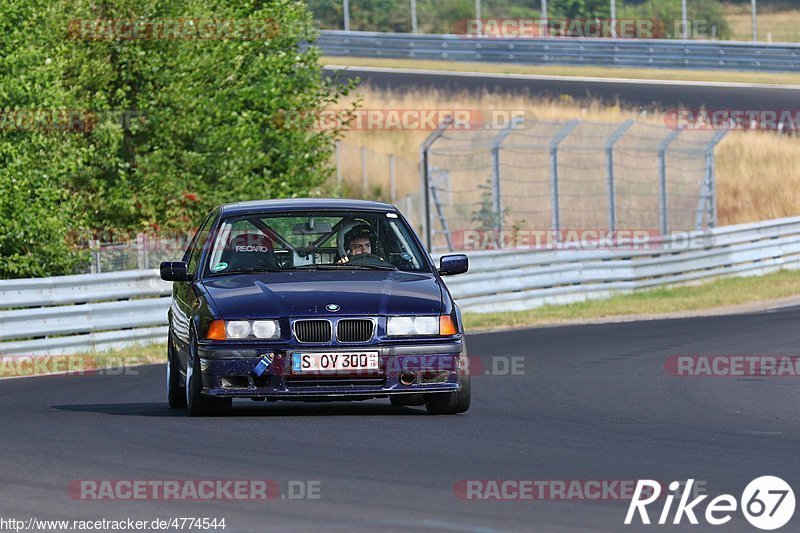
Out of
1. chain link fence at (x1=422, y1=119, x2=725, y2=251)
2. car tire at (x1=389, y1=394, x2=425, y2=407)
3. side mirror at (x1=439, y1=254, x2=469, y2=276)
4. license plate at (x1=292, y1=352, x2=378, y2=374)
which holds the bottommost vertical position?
chain link fence at (x1=422, y1=119, x2=725, y2=251)

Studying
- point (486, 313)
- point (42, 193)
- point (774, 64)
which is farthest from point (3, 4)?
point (774, 64)

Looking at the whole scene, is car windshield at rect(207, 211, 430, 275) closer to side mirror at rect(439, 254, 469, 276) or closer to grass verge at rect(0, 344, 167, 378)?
side mirror at rect(439, 254, 469, 276)

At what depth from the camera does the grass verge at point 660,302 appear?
75.4 feet

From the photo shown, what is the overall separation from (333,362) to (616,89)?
38.3 metres

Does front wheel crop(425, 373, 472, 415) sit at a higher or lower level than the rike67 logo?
lower

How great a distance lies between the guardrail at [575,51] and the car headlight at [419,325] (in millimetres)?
37724

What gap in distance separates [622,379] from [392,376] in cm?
458

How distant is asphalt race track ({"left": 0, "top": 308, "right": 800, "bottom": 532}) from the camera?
22.2 ft

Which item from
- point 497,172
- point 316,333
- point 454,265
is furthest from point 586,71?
point 316,333

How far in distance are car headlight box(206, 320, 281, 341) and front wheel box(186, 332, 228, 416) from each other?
243 millimetres

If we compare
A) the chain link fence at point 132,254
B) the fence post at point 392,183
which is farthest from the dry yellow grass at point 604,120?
the chain link fence at point 132,254

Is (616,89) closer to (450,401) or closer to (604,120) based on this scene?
(604,120)

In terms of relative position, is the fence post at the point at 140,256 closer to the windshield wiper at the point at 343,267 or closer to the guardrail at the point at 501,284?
the guardrail at the point at 501,284

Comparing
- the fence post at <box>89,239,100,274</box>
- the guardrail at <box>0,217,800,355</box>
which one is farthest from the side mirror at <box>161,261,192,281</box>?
the fence post at <box>89,239,100,274</box>
